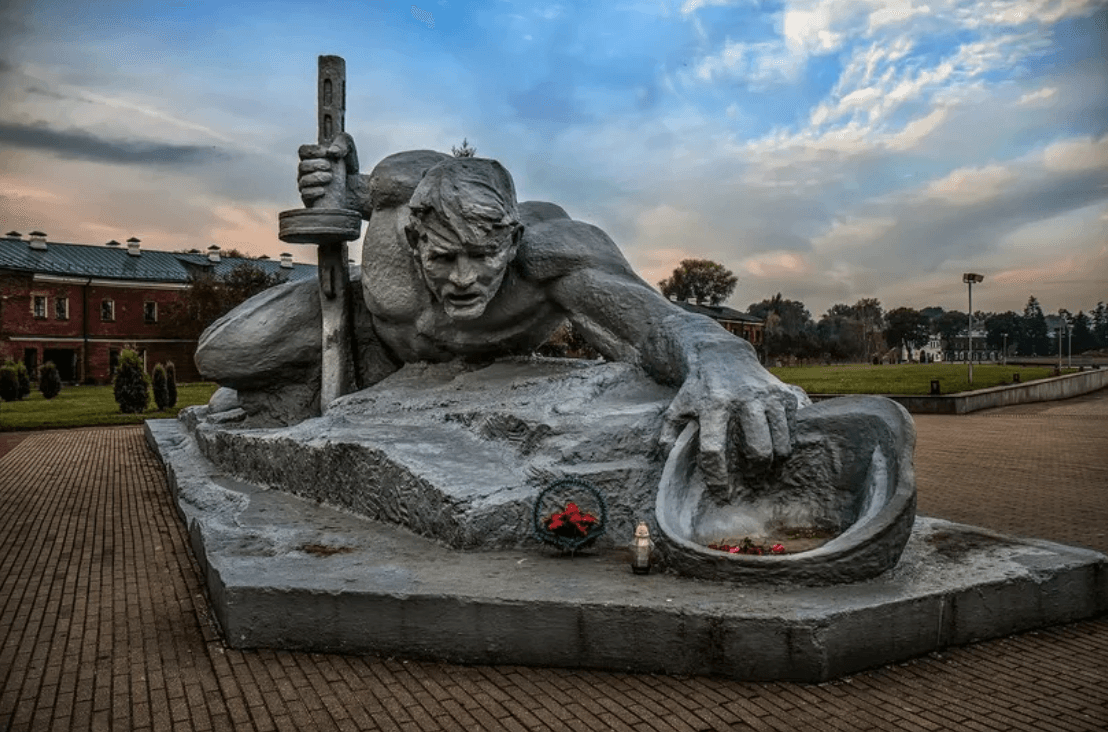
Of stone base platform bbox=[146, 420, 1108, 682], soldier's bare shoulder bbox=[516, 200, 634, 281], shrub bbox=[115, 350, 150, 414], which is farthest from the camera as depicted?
shrub bbox=[115, 350, 150, 414]

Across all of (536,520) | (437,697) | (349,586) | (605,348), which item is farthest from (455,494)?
(605,348)

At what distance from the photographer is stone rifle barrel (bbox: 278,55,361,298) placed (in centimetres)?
609

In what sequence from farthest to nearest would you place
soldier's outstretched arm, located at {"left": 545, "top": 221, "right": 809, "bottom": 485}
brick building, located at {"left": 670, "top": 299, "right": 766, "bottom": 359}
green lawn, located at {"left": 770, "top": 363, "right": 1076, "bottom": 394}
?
brick building, located at {"left": 670, "top": 299, "right": 766, "bottom": 359} < green lawn, located at {"left": 770, "top": 363, "right": 1076, "bottom": 394} < soldier's outstretched arm, located at {"left": 545, "top": 221, "right": 809, "bottom": 485}

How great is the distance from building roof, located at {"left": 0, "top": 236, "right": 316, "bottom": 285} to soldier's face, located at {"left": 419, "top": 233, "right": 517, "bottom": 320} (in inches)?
1148

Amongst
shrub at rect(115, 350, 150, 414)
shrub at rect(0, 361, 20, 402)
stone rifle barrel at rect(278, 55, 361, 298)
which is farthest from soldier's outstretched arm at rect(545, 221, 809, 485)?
shrub at rect(0, 361, 20, 402)

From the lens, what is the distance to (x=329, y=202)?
6.21m

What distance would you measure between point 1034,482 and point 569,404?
6.36 metres

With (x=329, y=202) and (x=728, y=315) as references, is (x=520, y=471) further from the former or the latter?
(x=728, y=315)

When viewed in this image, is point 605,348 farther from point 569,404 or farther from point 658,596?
point 658,596

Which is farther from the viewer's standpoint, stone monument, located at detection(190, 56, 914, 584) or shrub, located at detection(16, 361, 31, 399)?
shrub, located at detection(16, 361, 31, 399)

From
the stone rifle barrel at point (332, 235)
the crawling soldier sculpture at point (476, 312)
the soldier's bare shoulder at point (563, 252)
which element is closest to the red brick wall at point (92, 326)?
the crawling soldier sculpture at point (476, 312)

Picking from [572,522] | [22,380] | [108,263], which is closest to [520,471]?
[572,522]

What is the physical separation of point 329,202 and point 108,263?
1374 inches

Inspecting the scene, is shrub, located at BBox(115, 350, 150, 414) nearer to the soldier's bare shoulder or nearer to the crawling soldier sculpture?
the crawling soldier sculpture
